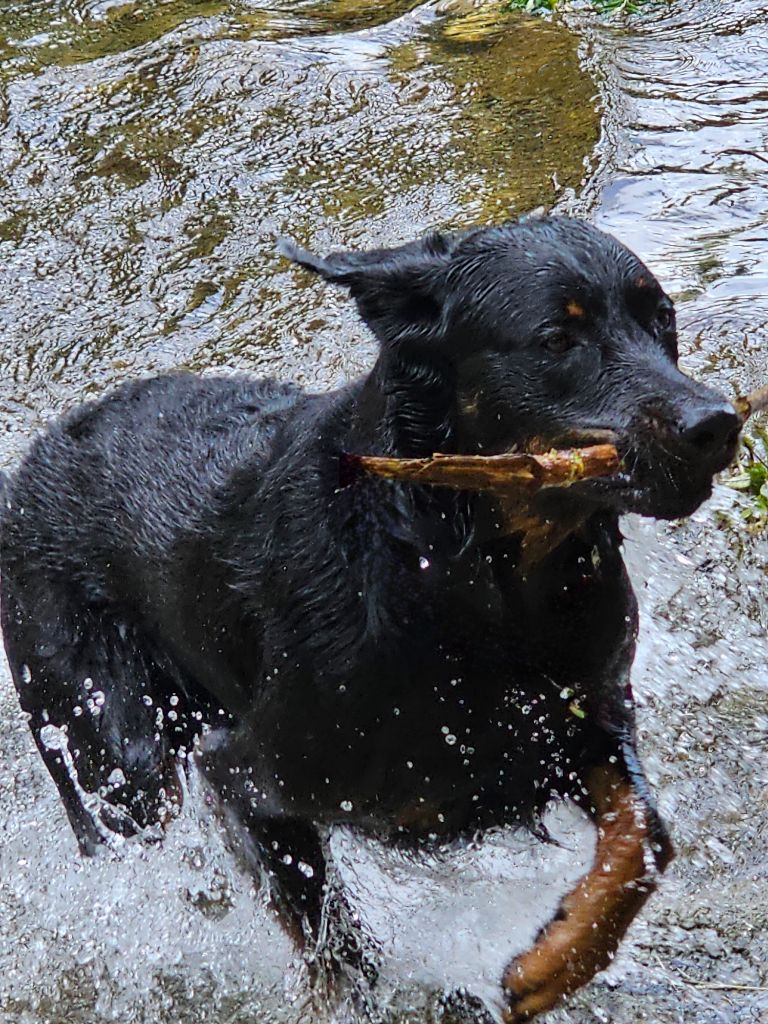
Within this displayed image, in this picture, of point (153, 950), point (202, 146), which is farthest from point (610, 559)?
point (202, 146)

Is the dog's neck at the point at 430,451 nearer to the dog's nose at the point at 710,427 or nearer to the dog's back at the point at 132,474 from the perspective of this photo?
the dog's nose at the point at 710,427

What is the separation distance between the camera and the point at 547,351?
3445 mm

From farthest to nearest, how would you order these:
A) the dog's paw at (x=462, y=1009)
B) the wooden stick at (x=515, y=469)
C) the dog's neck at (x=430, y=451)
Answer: the dog's paw at (x=462, y=1009)
the dog's neck at (x=430, y=451)
the wooden stick at (x=515, y=469)

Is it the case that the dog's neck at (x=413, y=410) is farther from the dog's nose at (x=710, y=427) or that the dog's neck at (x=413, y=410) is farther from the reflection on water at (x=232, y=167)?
the reflection on water at (x=232, y=167)

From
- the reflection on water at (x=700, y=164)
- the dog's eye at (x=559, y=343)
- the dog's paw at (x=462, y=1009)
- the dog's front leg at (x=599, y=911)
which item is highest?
the dog's eye at (x=559, y=343)

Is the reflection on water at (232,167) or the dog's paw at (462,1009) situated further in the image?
the reflection on water at (232,167)

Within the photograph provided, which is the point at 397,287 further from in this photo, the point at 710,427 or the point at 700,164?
the point at 700,164

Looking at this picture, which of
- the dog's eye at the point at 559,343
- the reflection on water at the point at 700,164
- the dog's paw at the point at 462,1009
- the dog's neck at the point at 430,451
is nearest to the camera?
the dog's eye at the point at 559,343

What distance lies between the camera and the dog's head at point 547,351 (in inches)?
128

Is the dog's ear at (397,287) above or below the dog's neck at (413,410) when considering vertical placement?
above

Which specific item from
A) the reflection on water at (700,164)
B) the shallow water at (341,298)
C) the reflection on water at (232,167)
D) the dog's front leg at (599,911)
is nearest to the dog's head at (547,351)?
the dog's front leg at (599,911)

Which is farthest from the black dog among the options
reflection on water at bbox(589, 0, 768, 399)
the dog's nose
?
reflection on water at bbox(589, 0, 768, 399)

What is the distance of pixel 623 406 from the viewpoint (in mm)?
3303

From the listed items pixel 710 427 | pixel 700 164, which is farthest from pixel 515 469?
pixel 700 164
